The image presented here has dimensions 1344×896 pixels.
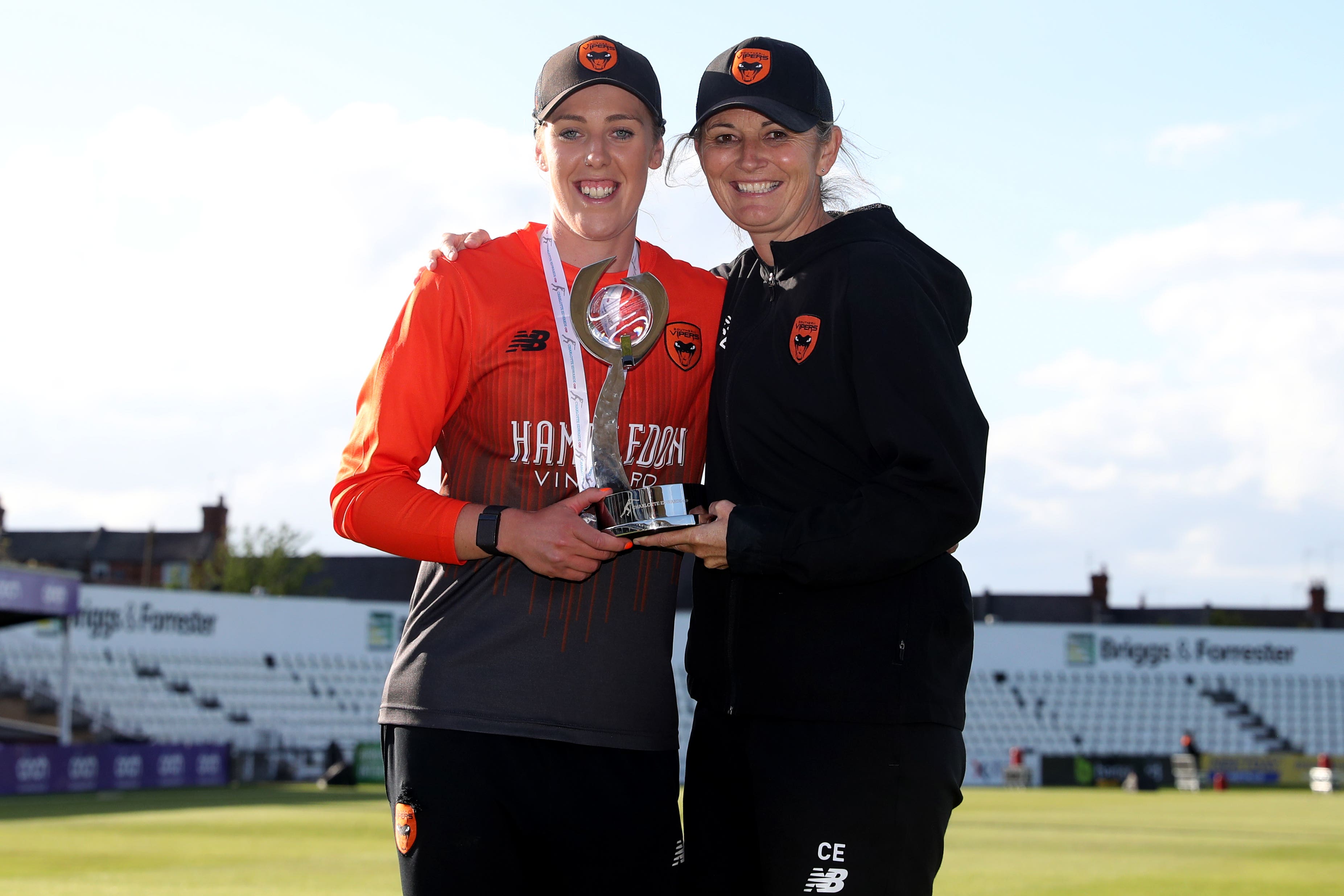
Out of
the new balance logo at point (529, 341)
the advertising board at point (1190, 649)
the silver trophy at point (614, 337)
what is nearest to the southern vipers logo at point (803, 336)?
the silver trophy at point (614, 337)

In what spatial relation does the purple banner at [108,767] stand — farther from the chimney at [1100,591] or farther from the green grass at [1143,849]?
the chimney at [1100,591]

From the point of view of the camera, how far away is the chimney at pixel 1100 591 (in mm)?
63406

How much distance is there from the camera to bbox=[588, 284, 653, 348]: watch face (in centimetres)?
325

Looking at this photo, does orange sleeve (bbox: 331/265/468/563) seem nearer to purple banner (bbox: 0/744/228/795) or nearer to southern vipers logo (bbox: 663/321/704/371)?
southern vipers logo (bbox: 663/321/704/371)

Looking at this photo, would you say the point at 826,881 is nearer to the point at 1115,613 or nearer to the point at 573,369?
the point at 573,369

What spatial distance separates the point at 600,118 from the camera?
10.9 ft

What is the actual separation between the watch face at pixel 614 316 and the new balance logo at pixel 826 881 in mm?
1250

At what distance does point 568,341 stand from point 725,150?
61 centimetres

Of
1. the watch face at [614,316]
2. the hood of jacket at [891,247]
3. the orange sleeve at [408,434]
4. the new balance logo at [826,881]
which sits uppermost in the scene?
the hood of jacket at [891,247]

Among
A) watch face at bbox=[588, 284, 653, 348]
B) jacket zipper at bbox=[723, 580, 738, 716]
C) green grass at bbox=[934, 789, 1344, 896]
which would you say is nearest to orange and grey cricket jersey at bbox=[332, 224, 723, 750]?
watch face at bbox=[588, 284, 653, 348]

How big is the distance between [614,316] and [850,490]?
2.28 feet

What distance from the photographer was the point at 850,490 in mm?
3033

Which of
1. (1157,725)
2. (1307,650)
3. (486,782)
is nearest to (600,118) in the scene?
(486,782)

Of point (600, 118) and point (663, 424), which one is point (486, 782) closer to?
point (663, 424)
